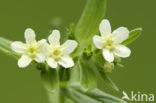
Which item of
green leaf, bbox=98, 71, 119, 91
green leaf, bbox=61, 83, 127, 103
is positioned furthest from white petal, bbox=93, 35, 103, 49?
green leaf, bbox=61, 83, 127, 103

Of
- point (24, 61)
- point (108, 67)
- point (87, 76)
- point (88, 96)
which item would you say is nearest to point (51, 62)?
point (24, 61)

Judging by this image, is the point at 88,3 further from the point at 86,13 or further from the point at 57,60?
the point at 57,60

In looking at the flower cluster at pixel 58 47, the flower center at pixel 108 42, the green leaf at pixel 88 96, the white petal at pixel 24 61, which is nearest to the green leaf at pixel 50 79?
the flower cluster at pixel 58 47

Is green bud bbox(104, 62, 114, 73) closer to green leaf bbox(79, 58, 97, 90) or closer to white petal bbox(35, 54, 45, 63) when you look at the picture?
green leaf bbox(79, 58, 97, 90)

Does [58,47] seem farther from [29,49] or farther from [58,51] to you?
[29,49]

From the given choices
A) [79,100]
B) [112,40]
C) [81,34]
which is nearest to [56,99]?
[79,100]

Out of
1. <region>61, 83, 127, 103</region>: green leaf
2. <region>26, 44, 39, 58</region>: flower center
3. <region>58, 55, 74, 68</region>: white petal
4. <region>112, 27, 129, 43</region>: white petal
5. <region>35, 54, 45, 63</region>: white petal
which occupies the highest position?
<region>112, 27, 129, 43</region>: white petal
